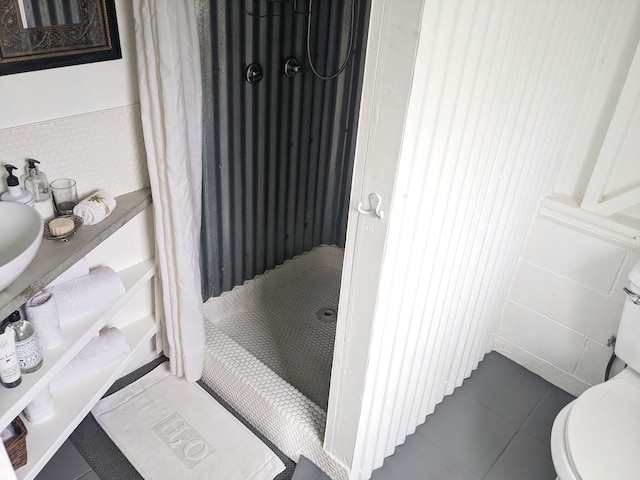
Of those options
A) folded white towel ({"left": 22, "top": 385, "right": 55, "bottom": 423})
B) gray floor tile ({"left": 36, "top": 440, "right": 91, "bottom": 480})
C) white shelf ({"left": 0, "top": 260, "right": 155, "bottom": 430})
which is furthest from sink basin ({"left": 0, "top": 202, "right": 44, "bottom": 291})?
gray floor tile ({"left": 36, "top": 440, "right": 91, "bottom": 480})

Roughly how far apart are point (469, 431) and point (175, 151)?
4.80 feet

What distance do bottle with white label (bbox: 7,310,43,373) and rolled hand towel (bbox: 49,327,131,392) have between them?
0.85 feet

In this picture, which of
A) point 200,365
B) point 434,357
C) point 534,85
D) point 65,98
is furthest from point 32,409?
point 534,85

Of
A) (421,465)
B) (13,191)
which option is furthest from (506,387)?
(13,191)

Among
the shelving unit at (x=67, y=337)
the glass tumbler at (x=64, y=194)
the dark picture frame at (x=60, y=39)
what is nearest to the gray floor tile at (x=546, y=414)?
the shelving unit at (x=67, y=337)

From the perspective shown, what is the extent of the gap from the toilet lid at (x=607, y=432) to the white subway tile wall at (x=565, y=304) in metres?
0.37

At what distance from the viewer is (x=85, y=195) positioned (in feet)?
5.48

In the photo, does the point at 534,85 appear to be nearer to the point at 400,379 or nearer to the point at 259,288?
the point at 400,379

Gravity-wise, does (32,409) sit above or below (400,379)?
below

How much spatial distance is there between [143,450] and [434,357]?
1.05m

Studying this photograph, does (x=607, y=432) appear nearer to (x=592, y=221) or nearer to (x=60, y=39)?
(x=592, y=221)

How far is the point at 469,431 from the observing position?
6.48 ft

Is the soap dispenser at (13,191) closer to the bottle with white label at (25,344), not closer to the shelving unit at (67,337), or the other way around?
the shelving unit at (67,337)

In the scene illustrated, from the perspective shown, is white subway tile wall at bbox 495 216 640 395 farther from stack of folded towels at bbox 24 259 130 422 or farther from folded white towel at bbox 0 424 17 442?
folded white towel at bbox 0 424 17 442
